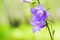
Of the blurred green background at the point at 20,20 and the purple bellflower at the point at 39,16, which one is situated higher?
the purple bellflower at the point at 39,16

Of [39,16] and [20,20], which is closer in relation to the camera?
[39,16]

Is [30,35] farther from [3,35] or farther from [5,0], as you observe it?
[5,0]

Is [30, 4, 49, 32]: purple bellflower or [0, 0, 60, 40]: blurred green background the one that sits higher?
[30, 4, 49, 32]: purple bellflower

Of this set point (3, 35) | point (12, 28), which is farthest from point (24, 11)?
point (3, 35)

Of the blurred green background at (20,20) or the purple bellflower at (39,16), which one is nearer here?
the purple bellflower at (39,16)

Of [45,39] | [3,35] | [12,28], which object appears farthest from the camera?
[12,28]

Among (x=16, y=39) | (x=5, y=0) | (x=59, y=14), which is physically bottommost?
(x=16, y=39)

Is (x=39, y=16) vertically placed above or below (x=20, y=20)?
above

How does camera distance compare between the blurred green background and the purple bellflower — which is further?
the blurred green background
